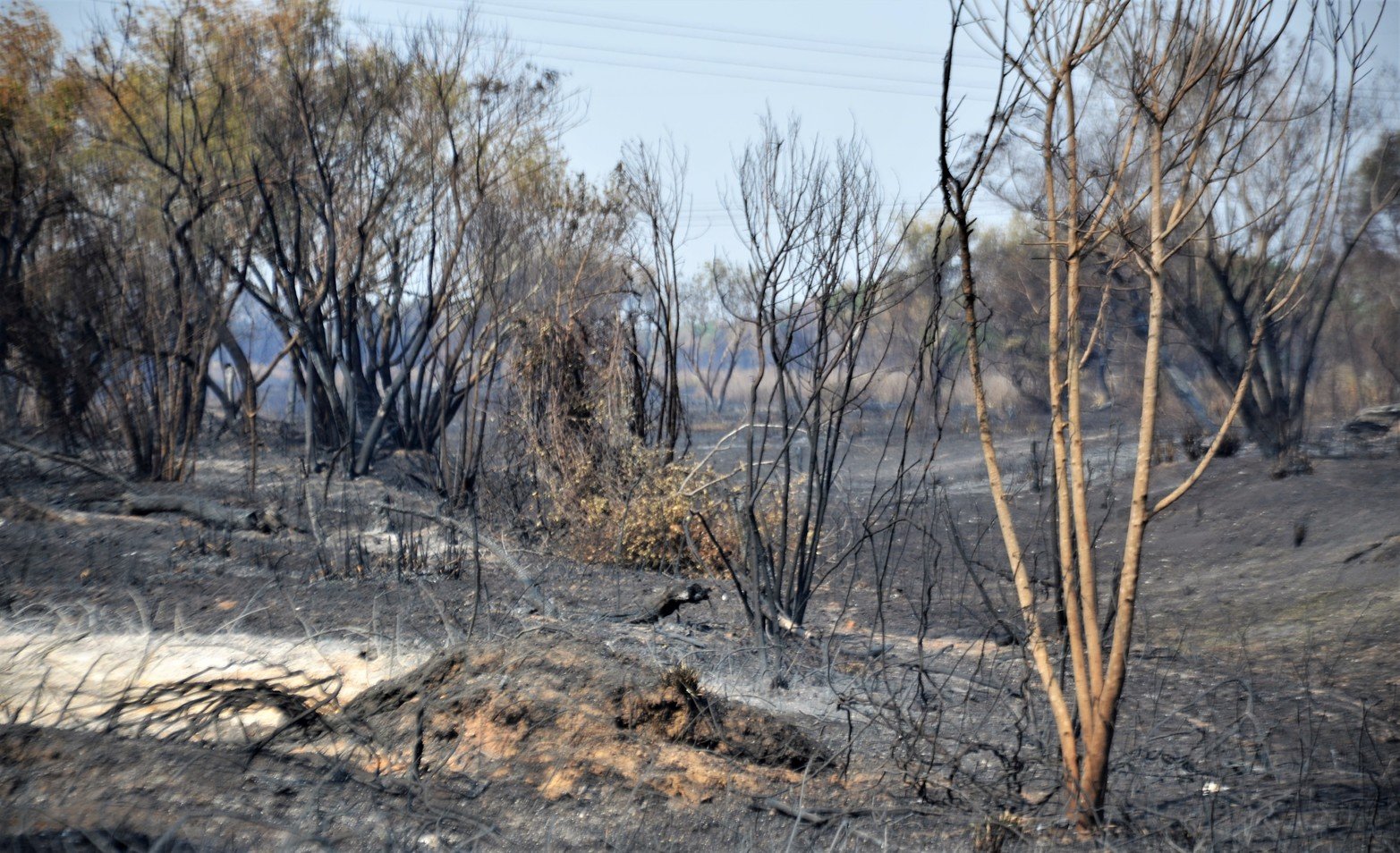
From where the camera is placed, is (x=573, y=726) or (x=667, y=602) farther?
(x=667, y=602)

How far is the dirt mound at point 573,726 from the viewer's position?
3320mm

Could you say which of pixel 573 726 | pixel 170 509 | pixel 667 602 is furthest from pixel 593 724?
pixel 170 509

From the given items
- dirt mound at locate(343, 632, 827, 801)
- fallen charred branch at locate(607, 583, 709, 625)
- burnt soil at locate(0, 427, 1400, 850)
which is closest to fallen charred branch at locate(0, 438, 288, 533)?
burnt soil at locate(0, 427, 1400, 850)

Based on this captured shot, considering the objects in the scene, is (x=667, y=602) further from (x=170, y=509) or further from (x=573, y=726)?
(x=170, y=509)

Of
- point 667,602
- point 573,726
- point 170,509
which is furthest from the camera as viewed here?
point 170,509

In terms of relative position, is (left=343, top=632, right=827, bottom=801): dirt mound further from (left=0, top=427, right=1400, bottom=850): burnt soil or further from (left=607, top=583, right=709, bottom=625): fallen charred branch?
(left=607, top=583, right=709, bottom=625): fallen charred branch

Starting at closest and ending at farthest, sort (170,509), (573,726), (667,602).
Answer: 1. (573,726)
2. (667,602)
3. (170,509)

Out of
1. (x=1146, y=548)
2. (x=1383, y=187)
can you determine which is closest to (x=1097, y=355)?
(x=1383, y=187)

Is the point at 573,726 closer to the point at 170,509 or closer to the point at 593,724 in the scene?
the point at 593,724

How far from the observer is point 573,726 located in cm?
353

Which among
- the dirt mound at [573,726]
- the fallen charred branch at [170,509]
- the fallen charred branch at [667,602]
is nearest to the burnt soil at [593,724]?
the dirt mound at [573,726]

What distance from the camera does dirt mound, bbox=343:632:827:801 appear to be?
10.9 feet

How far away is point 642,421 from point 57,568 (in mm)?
5104

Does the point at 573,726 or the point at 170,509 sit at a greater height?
the point at 170,509
